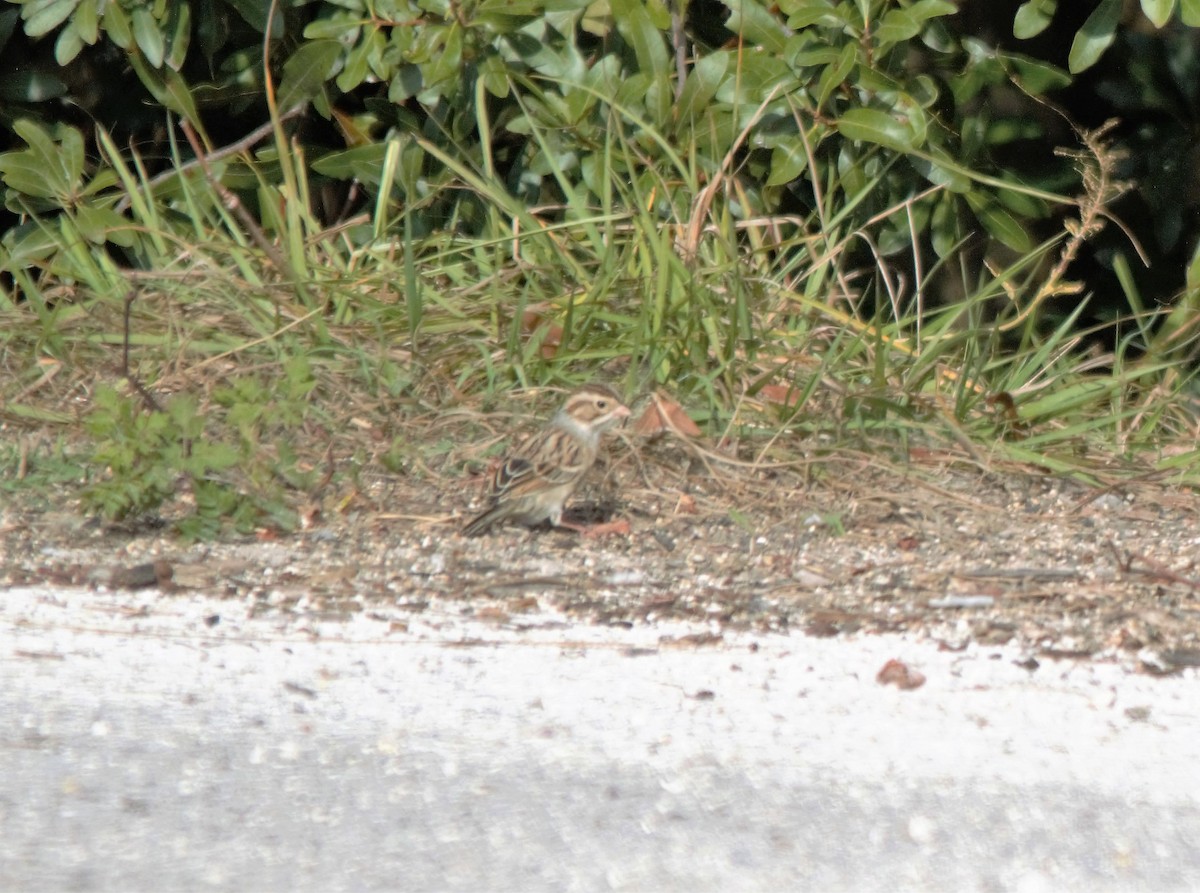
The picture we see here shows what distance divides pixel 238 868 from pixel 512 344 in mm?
3091

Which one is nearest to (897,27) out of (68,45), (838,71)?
(838,71)

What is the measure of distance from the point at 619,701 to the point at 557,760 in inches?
12.9

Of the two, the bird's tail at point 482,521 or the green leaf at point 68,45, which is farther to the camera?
the green leaf at point 68,45

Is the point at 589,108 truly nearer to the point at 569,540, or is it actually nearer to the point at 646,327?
the point at 646,327

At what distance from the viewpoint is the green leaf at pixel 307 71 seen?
21.1 ft

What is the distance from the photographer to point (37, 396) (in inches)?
231

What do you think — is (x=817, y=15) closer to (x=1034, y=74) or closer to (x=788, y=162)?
(x=788, y=162)

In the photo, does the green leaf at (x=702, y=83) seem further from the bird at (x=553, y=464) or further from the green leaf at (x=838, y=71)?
the bird at (x=553, y=464)

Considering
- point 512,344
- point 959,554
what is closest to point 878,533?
point 959,554

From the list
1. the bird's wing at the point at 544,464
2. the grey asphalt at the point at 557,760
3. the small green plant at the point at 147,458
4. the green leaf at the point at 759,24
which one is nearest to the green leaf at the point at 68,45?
the small green plant at the point at 147,458

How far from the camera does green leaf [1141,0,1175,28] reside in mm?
5145

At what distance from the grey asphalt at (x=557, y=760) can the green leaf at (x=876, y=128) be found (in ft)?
8.00

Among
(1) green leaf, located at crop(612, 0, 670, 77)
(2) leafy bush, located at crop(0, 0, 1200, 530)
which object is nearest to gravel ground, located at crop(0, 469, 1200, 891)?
(2) leafy bush, located at crop(0, 0, 1200, 530)

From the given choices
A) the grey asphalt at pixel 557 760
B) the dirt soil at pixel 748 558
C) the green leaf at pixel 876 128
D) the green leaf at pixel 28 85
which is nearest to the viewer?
the grey asphalt at pixel 557 760
